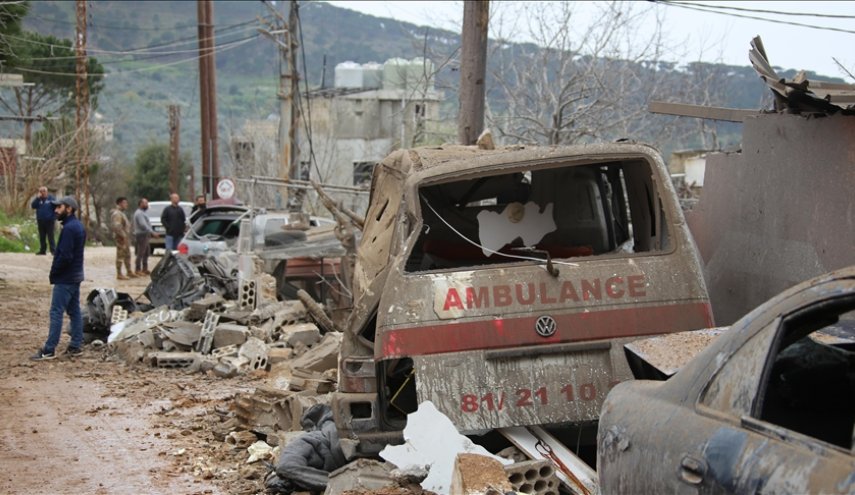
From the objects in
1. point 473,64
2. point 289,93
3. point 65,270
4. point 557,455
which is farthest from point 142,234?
point 557,455

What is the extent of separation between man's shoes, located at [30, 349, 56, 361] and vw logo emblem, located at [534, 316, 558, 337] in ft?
28.6

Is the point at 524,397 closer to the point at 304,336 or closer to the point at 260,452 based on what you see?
the point at 260,452

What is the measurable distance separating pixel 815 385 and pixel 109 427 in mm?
6863

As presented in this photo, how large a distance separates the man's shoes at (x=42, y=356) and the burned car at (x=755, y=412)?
10.2 metres

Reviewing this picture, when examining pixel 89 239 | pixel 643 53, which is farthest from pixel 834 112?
pixel 89 239

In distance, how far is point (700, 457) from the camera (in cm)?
367

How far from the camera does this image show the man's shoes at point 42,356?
512 inches

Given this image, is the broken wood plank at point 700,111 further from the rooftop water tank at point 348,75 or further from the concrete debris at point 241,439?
the rooftop water tank at point 348,75

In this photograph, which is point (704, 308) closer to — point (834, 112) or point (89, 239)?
point (834, 112)

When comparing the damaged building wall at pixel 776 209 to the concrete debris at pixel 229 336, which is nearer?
the damaged building wall at pixel 776 209

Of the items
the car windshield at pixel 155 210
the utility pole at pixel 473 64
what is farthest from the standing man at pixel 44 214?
the utility pole at pixel 473 64

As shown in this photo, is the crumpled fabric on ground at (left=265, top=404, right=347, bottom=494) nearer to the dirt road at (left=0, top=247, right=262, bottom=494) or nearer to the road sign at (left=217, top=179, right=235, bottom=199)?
the dirt road at (left=0, top=247, right=262, bottom=494)

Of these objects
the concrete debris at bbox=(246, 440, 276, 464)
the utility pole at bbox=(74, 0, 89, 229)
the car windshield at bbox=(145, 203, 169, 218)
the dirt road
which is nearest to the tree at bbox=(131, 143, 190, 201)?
the car windshield at bbox=(145, 203, 169, 218)

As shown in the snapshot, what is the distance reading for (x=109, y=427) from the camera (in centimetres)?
936
